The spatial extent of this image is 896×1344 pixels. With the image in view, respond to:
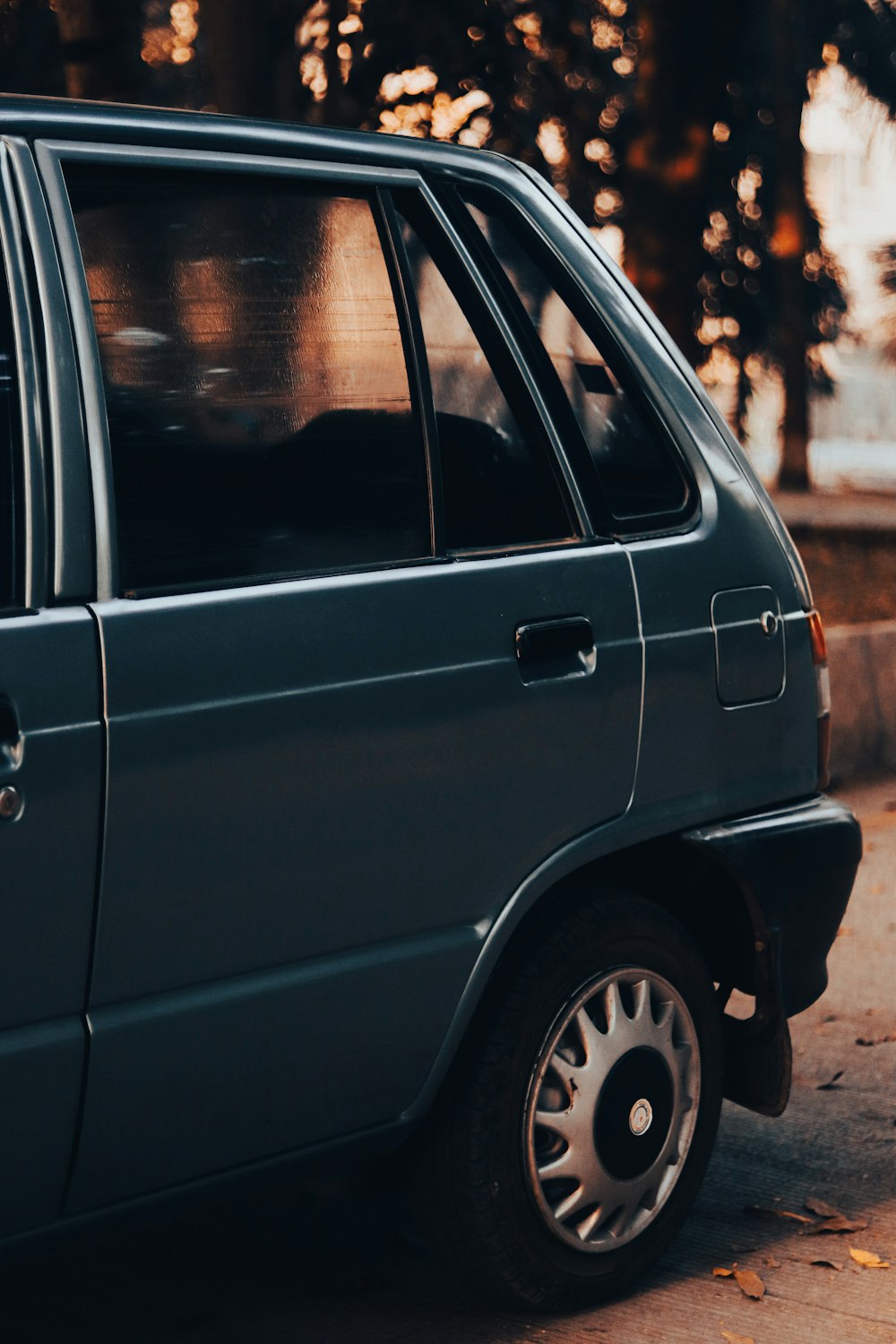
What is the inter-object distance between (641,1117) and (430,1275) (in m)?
0.57

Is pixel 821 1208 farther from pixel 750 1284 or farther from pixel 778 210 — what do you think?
pixel 778 210

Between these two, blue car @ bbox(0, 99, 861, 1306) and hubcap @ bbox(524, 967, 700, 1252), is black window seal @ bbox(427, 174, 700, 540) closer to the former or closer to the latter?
blue car @ bbox(0, 99, 861, 1306)

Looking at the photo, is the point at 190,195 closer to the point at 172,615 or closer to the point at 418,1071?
the point at 172,615

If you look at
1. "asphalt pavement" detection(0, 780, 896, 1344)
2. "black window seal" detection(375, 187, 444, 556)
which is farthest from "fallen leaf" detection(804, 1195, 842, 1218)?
"black window seal" detection(375, 187, 444, 556)

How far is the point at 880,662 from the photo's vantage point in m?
8.62

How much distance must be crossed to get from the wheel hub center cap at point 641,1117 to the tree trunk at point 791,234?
940 inches

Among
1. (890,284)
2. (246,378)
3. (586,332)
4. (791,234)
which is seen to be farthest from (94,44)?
(890,284)

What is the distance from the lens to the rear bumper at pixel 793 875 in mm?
3479

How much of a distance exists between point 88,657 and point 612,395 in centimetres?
128

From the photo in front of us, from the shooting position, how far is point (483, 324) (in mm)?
3193

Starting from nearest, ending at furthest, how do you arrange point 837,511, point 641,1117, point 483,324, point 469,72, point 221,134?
point 221,134 → point 483,324 → point 641,1117 → point 469,72 → point 837,511

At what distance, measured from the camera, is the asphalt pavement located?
3.35 metres

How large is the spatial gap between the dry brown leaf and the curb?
4769 mm

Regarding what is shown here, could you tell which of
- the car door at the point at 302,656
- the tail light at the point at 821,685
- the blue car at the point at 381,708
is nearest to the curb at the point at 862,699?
the tail light at the point at 821,685
